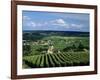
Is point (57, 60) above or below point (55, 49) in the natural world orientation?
below

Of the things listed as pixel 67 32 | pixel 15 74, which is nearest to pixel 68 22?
pixel 67 32

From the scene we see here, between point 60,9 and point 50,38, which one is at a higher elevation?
point 60,9

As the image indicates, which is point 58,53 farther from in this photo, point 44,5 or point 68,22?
point 44,5

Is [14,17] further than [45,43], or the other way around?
[45,43]

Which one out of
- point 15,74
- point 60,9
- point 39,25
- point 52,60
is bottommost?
point 15,74
